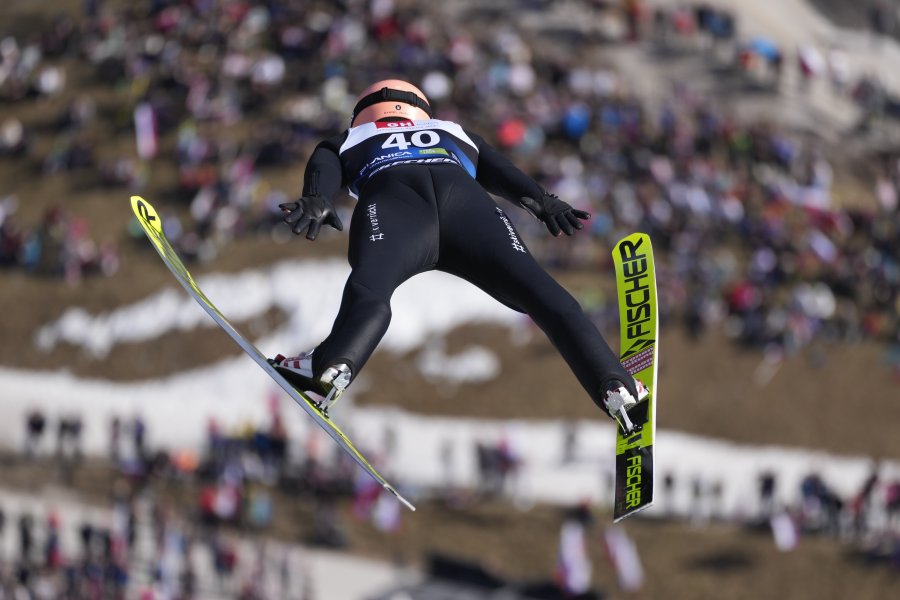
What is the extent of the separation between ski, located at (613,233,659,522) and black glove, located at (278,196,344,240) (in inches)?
86.2

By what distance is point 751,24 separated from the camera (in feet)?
178

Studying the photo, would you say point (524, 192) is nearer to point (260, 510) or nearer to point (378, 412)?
point (260, 510)

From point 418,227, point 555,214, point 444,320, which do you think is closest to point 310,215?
point 418,227

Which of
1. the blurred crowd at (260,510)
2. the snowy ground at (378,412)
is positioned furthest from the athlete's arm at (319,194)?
the snowy ground at (378,412)

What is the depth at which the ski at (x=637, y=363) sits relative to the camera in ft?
30.3

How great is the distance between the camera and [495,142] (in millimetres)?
40375

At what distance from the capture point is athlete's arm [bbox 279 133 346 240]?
29.2 ft

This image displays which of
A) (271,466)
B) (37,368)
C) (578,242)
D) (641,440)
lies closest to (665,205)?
(578,242)

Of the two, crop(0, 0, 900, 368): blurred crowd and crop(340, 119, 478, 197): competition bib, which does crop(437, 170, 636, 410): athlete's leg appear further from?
crop(0, 0, 900, 368): blurred crowd

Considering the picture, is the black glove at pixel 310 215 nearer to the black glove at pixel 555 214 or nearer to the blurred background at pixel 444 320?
the black glove at pixel 555 214

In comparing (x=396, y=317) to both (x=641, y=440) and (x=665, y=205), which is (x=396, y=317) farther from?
(x=641, y=440)

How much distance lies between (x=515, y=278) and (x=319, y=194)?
1.40m

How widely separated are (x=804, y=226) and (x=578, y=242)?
7012mm

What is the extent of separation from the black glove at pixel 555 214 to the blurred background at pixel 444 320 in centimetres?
1632
